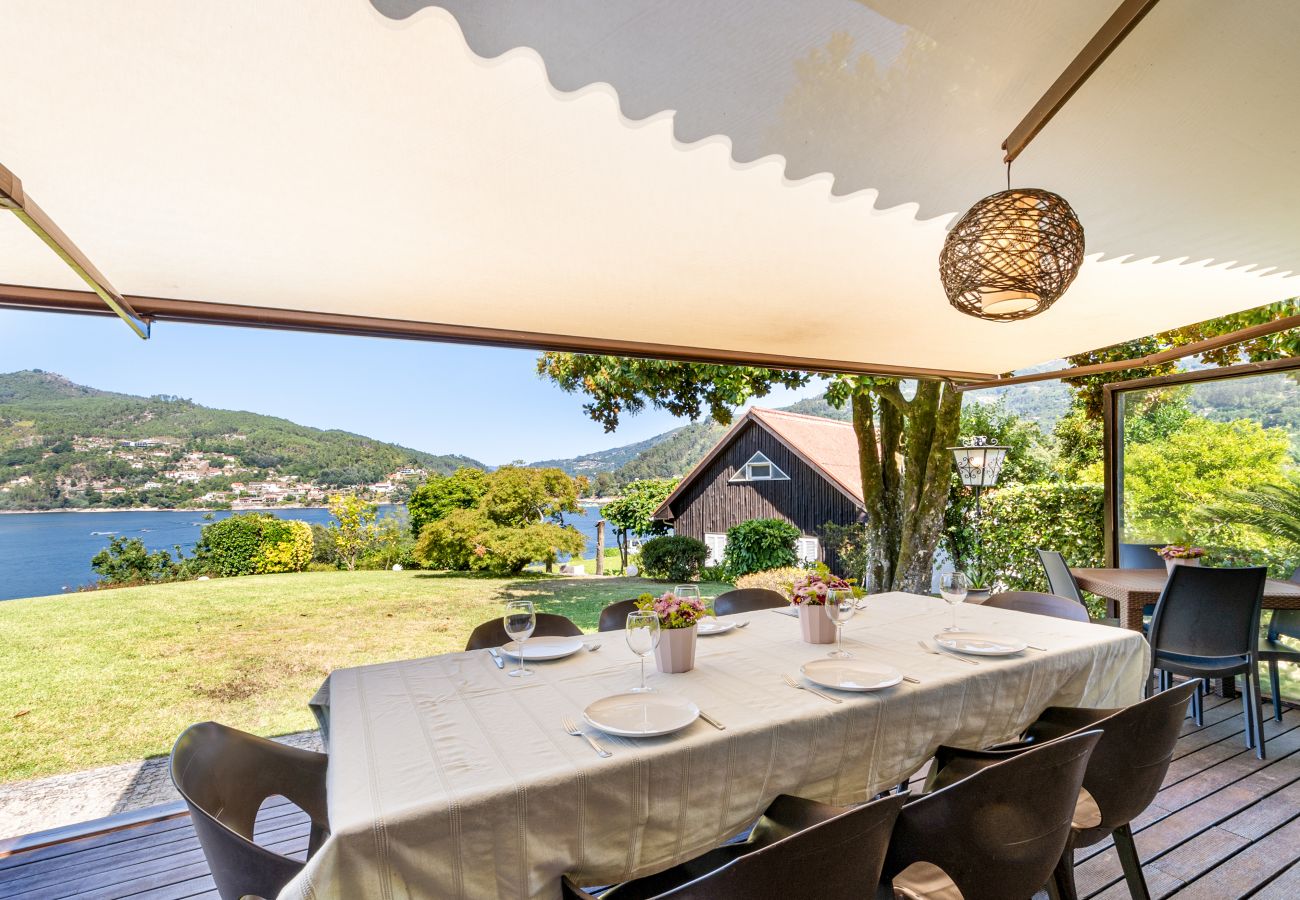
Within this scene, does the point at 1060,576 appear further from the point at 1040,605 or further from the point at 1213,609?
the point at 1040,605

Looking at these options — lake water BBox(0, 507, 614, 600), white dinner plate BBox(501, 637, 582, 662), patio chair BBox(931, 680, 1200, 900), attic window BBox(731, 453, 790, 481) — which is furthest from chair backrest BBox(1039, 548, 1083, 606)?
lake water BBox(0, 507, 614, 600)

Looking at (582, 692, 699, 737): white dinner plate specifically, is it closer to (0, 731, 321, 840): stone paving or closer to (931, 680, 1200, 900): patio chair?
(931, 680, 1200, 900): patio chair

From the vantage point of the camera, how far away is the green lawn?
4.36 m

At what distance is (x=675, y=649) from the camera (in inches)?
74.2

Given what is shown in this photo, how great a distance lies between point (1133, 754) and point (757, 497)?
11765 mm

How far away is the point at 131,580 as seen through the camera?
780 centimetres

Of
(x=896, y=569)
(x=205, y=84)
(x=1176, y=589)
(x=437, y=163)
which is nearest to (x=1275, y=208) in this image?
(x=1176, y=589)

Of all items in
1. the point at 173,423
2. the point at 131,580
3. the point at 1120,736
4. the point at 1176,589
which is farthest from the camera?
the point at 173,423

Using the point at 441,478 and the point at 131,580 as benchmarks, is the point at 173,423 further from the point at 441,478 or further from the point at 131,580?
the point at 441,478

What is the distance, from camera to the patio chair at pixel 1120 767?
1.54 meters

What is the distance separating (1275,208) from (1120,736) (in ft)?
6.49

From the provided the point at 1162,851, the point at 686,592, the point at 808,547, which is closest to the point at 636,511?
the point at 808,547

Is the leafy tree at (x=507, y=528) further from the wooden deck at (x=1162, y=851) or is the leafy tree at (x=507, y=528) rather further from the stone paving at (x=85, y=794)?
the wooden deck at (x=1162, y=851)

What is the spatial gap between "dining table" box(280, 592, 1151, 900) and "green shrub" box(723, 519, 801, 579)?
26.2ft
